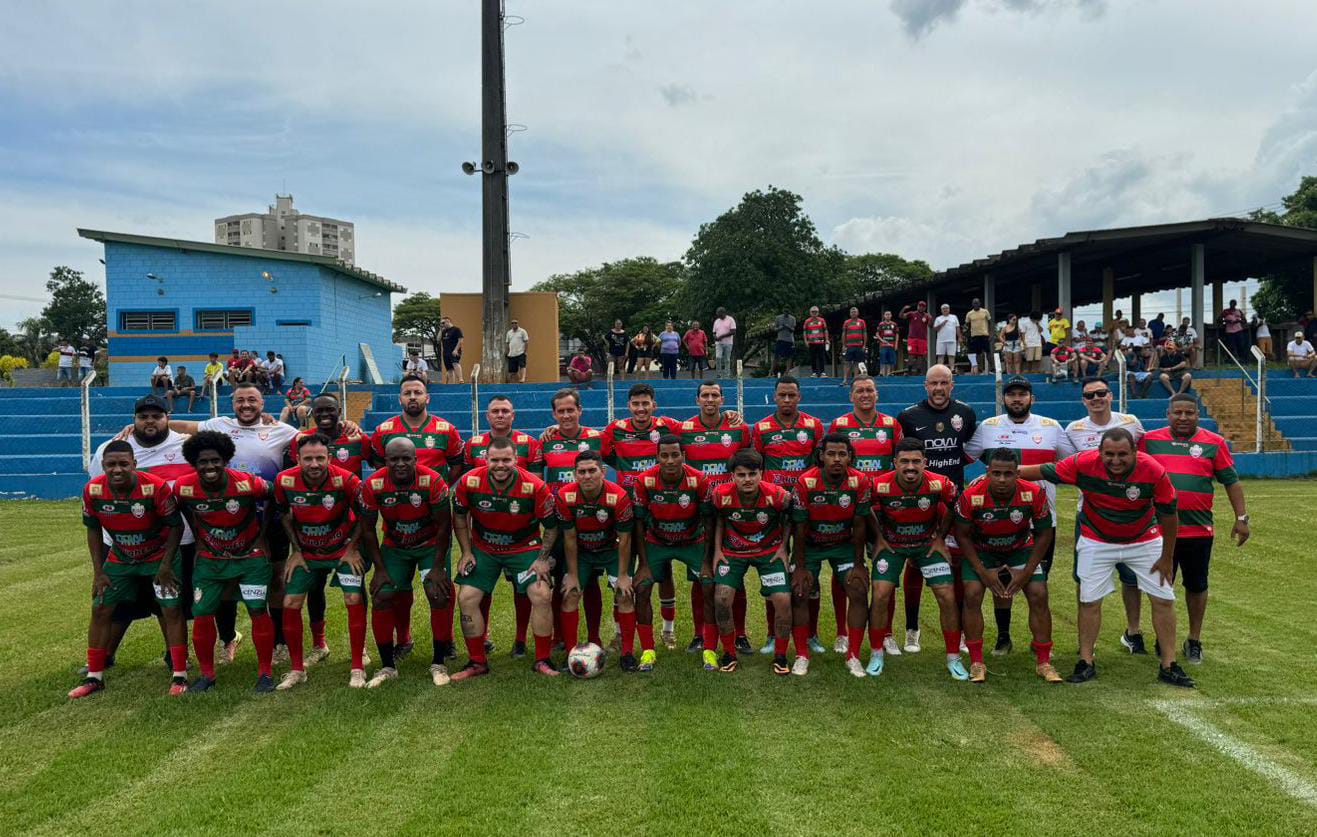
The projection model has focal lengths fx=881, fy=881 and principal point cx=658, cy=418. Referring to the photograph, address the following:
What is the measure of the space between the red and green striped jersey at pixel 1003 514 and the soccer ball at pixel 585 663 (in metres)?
2.91

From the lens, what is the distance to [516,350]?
79.2 ft

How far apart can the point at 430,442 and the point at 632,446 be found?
5.72ft

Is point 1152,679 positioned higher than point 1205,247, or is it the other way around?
point 1205,247

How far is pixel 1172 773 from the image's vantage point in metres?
4.74

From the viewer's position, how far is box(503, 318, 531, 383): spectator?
2402 cm

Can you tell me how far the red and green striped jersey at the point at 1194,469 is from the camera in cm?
669

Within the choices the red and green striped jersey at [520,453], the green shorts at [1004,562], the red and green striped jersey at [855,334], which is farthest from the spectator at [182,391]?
the green shorts at [1004,562]

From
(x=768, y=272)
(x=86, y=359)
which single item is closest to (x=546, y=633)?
(x=86, y=359)

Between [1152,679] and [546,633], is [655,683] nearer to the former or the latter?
[546,633]

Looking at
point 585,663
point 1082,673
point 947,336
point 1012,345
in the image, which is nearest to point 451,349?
point 947,336

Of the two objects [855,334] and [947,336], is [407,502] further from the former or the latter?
[947,336]

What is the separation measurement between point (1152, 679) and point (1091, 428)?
1.99 m

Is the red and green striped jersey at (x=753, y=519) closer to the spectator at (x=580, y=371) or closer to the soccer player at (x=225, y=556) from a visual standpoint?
the soccer player at (x=225, y=556)

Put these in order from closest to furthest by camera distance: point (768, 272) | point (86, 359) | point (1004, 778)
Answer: point (1004, 778), point (86, 359), point (768, 272)
